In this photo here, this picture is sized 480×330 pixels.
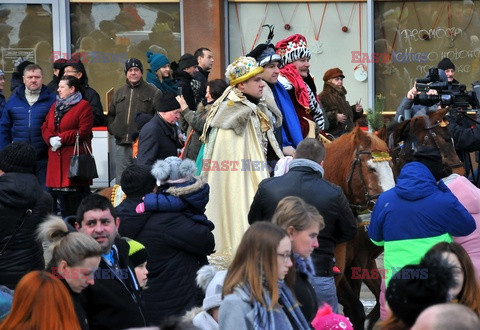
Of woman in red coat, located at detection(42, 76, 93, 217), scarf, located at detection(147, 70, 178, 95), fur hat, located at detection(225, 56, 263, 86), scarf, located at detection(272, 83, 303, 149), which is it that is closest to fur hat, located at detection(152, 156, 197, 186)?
fur hat, located at detection(225, 56, 263, 86)

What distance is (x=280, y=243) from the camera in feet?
19.5

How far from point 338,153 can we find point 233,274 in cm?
440

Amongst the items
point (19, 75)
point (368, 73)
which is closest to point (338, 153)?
point (19, 75)

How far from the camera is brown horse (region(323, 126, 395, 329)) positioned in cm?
998

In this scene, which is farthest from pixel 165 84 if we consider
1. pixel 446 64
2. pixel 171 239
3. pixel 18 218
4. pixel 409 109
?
pixel 171 239

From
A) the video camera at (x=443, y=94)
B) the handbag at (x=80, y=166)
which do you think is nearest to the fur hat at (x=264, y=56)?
the video camera at (x=443, y=94)

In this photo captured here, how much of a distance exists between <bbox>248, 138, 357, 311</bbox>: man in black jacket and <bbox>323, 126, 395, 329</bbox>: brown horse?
0.93 meters

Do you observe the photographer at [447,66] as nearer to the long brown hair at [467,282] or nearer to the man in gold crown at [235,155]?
the man in gold crown at [235,155]

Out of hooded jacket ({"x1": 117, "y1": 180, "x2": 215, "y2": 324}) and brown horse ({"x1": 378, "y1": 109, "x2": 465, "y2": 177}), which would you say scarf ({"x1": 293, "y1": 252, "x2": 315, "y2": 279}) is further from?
brown horse ({"x1": 378, "y1": 109, "x2": 465, "y2": 177})

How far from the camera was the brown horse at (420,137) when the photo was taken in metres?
10.9

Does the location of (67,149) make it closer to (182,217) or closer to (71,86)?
(71,86)

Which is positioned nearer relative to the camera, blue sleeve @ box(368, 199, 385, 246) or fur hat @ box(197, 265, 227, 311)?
fur hat @ box(197, 265, 227, 311)

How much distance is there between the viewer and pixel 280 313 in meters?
6.03

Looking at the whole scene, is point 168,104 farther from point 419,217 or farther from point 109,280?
point 109,280
